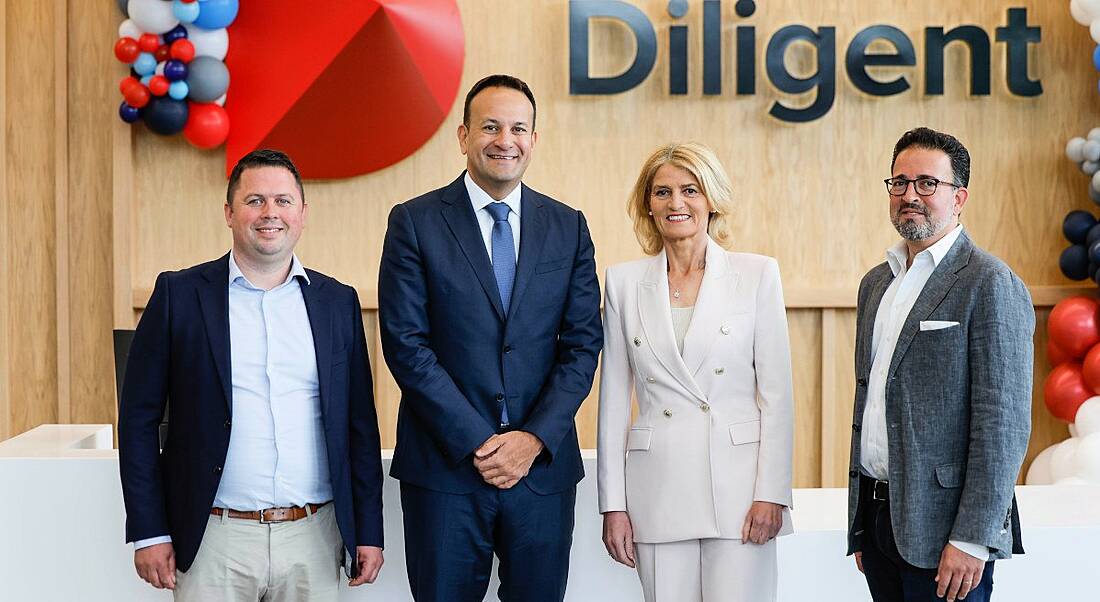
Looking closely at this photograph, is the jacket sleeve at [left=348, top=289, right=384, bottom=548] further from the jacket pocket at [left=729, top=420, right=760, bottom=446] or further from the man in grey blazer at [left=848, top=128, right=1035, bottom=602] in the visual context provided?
the man in grey blazer at [left=848, top=128, right=1035, bottom=602]

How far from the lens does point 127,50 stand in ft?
15.4

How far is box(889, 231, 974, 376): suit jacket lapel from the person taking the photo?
2.13 metres

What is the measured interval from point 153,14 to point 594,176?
208cm

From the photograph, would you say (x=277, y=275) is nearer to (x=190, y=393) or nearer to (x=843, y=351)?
(x=190, y=393)

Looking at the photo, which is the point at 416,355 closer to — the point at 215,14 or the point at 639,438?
the point at 639,438

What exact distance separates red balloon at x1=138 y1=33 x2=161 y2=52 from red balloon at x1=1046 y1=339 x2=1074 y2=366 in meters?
4.22

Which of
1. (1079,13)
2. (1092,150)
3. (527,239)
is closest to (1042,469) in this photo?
(1092,150)

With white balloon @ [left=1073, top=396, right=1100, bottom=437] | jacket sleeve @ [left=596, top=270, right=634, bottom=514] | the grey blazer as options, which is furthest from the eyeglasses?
white balloon @ [left=1073, top=396, right=1100, bottom=437]

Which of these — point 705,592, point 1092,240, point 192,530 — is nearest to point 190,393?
point 192,530

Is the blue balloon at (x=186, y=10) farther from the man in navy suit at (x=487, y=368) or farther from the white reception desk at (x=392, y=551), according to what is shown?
the man in navy suit at (x=487, y=368)

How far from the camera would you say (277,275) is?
2303 mm

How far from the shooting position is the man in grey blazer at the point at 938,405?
6.63 feet

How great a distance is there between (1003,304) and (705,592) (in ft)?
2.85

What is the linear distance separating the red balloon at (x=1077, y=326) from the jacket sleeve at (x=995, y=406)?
9.96 feet
